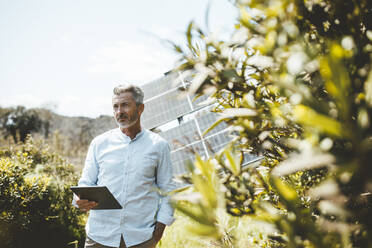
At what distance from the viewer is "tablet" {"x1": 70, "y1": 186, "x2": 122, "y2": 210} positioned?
72.1 inches

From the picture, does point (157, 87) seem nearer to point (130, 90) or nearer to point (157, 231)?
point (130, 90)

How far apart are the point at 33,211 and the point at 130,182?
9.25 feet

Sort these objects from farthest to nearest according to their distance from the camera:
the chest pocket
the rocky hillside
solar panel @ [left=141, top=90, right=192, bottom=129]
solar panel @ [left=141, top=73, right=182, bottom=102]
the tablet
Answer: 1. the rocky hillside
2. solar panel @ [left=141, top=73, right=182, bottom=102]
3. solar panel @ [left=141, top=90, right=192, bottom=129]
4. the chest pocket
5. the tablet

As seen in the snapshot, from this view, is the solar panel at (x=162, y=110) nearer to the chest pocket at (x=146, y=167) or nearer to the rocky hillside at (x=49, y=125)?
the chest pocket at (x=146, y=167)

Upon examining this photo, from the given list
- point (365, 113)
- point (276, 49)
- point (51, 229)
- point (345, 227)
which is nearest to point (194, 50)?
point (276, 49)

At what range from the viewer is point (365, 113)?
0.51 m

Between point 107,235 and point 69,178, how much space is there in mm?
4725

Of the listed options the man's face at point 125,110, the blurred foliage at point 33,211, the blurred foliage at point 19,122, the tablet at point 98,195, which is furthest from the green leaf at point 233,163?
the blurred foliage at point 19,122

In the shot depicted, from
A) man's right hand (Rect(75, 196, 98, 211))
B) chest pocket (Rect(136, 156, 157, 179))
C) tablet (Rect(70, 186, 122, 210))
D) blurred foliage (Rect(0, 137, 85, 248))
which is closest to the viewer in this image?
tablet (Rect(70, 186, 122, 210))

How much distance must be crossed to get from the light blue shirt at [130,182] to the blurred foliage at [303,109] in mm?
1494

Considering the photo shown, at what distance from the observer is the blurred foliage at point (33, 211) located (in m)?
3.45

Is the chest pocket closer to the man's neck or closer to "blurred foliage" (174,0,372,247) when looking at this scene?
the man's neck

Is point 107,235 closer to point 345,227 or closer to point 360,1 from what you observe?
point 345,227

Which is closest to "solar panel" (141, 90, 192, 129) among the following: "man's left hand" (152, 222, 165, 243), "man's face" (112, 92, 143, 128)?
"man's face" (112, 92, 143, 128)
